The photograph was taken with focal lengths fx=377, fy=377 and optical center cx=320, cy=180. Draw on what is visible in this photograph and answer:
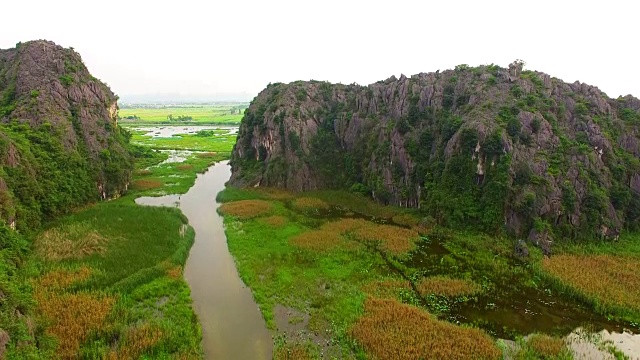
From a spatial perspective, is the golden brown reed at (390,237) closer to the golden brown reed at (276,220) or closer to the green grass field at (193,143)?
the golden brown reed at (276,220)

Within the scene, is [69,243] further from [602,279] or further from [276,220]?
[602,279]

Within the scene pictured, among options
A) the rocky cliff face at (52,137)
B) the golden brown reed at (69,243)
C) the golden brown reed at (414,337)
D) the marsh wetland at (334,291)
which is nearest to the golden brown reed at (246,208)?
the marsh wetland at (334,291)

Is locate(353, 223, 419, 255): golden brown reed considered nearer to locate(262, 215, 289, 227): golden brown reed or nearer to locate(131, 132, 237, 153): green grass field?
locate(262, 215, 289, 227): golden brown reed

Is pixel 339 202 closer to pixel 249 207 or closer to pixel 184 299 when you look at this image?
pixel 249 207

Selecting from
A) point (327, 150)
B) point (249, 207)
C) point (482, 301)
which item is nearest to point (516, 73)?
point (327, 150)

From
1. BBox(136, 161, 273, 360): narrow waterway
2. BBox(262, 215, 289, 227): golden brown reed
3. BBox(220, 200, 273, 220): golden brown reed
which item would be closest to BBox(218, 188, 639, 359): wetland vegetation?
BBox(262, 215, 289, 227): golden brown reed

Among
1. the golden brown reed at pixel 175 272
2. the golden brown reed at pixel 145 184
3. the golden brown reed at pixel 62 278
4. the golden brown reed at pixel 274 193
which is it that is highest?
the golden brown reed at pixel 145 184
